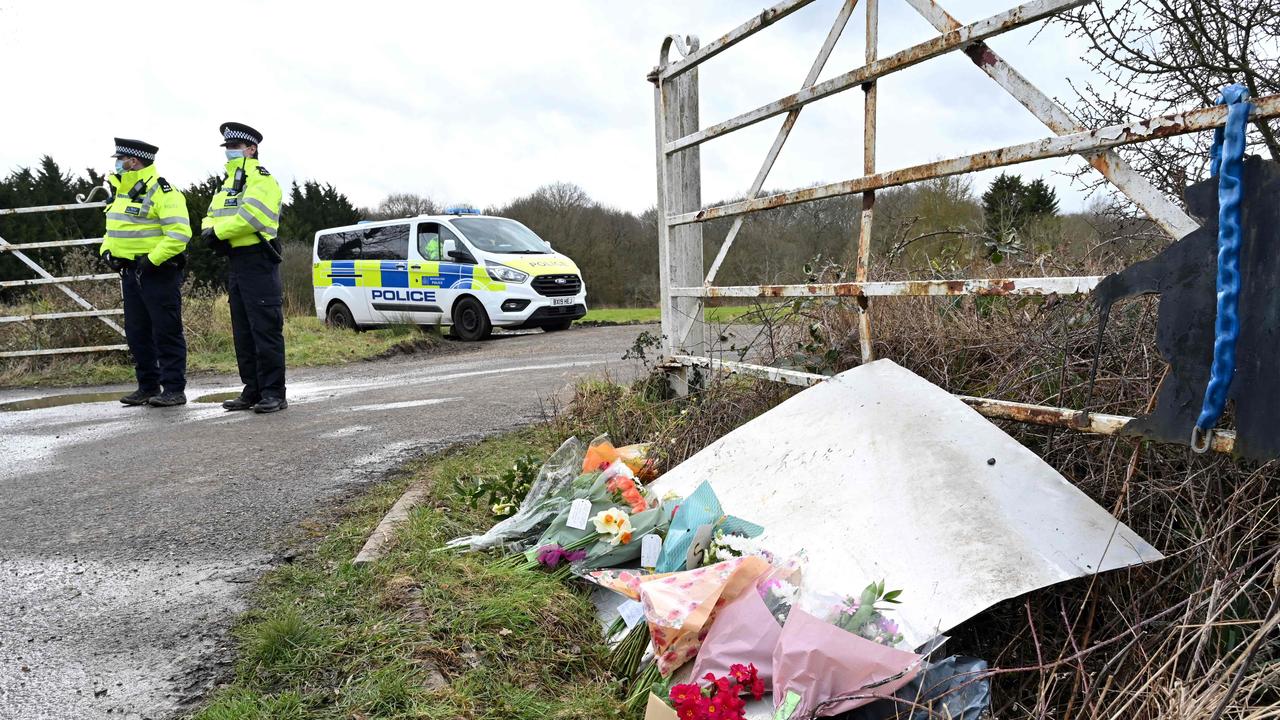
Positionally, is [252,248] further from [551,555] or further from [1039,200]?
[1039,200]

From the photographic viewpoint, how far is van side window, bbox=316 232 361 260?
13.7 meters

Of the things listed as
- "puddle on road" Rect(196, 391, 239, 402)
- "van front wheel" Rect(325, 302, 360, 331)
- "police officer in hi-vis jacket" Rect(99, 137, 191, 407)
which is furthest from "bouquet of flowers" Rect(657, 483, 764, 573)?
"van front wheel" Rect(325, 302, 360, 331)

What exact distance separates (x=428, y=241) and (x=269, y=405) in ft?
23.9

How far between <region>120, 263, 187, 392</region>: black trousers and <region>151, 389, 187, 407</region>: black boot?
57 millimetres

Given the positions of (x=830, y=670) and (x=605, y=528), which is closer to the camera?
(x=830, y=670)

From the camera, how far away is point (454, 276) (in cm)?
1237

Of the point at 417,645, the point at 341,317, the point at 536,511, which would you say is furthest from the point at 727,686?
the point at 341,317

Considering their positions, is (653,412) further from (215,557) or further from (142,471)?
(142,471)

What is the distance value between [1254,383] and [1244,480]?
0.26 meters

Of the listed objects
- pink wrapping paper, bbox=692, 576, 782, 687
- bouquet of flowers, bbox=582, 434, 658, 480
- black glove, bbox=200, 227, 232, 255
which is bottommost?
pink wrapping paper, bbox=692, 576, 782, 687

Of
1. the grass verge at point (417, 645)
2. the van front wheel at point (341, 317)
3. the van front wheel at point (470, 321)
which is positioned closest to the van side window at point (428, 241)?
the van front wheel at point (470, 321)

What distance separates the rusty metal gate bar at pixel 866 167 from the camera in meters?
1.89

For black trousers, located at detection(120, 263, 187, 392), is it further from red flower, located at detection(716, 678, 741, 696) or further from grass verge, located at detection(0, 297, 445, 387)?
red flower, located at detection(716, 678, 741, 696)

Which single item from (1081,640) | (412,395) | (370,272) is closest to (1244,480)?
(1081,640)
